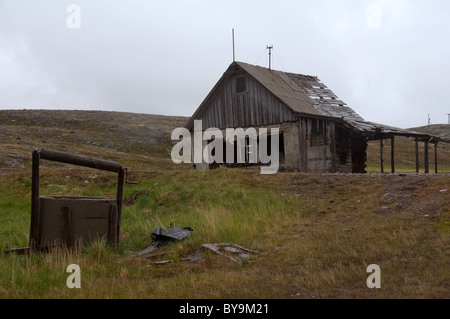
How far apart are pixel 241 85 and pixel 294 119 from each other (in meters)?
3.49

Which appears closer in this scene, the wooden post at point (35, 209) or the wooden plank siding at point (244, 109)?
the wooden post at point (35, 209)

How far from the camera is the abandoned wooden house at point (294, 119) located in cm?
2034

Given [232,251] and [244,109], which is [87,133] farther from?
[232,251]

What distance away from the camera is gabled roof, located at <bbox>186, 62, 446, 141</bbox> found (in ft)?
66.9

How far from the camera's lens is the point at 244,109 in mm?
21797

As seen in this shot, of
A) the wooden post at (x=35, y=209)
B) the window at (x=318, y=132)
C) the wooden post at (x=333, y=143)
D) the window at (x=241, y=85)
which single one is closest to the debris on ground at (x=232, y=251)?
the wooden post at (x=35, y=209)

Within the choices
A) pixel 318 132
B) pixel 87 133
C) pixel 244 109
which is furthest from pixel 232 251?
pixel 87 133

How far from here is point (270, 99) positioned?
20.9m

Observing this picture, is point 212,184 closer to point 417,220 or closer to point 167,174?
point 167,174

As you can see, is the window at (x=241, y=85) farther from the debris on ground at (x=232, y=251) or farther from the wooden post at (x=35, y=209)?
the wooden post at (x=35, y=209)

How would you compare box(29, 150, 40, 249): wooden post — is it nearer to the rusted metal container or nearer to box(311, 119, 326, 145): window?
the rusted metal container

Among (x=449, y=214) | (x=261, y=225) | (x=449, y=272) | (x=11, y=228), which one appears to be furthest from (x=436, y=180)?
(x=11, y=228)

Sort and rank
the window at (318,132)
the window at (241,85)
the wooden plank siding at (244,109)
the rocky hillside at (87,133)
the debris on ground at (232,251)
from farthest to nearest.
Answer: the rocky hillside at (87,133), the window at (241,85), the window at (318,132), the wooden plank siding at (244,109), the debris on ground at (232,251)

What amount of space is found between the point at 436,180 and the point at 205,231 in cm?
643
